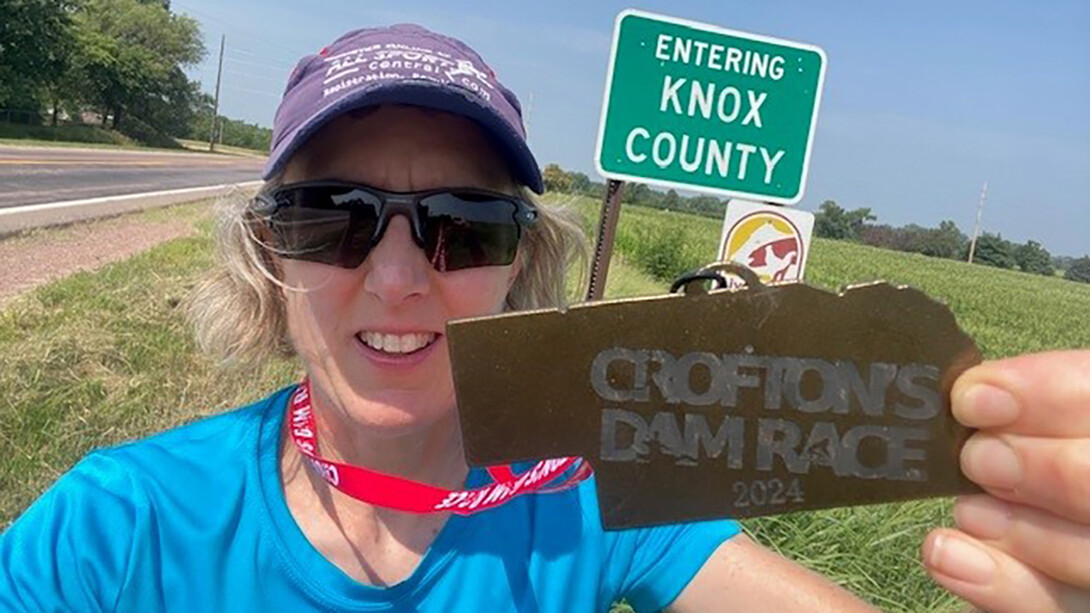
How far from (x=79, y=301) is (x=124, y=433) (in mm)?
3070

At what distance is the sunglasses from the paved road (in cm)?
1269

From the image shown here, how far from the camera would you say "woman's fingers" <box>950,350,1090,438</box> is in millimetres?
688

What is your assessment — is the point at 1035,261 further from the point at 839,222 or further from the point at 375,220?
the point at 375,220

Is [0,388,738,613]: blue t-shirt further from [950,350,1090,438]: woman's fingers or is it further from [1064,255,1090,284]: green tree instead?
[1064,255,1090,284]: green tree

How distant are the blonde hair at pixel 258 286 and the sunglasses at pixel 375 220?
0.18m

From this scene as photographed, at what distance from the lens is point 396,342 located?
1.23 meters

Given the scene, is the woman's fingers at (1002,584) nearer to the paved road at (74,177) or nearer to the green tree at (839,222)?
the paved road at (74,177)

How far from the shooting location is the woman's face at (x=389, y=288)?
1215 millimetres

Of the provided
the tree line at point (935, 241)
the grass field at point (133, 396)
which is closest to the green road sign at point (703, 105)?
the grass field at point (133, 396)

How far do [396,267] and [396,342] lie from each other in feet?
0.36

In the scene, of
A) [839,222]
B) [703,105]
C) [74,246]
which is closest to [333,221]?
[703,105]

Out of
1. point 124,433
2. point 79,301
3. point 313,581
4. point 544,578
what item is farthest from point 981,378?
point 79,301

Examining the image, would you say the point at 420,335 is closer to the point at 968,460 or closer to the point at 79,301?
the point at 968,460

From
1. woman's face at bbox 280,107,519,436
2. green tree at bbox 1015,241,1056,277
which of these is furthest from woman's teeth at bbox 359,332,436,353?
green tree at bbox 1015,241,1056,277
